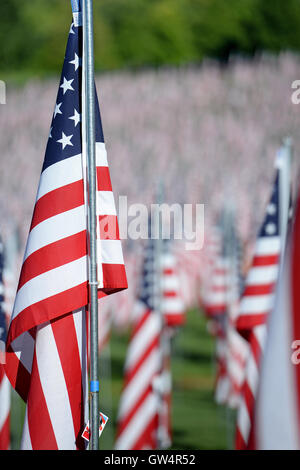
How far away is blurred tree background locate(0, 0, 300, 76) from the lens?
48.7m

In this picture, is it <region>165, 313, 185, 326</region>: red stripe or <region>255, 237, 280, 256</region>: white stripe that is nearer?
<region>255, 237, 280, 256</region>: white stripe

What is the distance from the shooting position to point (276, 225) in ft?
36.3

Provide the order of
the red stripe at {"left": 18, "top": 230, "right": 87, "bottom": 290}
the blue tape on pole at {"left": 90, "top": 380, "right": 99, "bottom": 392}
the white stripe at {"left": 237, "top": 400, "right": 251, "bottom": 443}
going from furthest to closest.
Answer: the white stripe at {"left": 237, "top": 400, "right": 251, "bottom": 443}
the red stripe at {"left": 18, "top": 230, "right": 87, "bottom": 290}
the blue tape on pole at {"left": 90, "top": 380, "right": 99, "bottom": 392}

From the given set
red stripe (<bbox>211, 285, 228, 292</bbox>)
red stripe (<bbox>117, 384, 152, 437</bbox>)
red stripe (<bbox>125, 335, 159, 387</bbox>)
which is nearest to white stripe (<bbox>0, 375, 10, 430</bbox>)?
red stripe (<bbox>117, 384, 152, 437</bbox>)

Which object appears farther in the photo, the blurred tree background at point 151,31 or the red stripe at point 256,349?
the blurred tree background at point 151,31

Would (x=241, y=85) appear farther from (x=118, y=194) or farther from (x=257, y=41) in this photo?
(x=118, y=194)

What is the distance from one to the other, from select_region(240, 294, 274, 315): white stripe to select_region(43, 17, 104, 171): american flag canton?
468 cm

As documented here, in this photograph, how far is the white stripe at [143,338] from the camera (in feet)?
48.6

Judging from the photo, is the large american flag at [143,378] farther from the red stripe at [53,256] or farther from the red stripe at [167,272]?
the red stripe at [53,256]

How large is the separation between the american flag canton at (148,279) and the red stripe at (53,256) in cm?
893

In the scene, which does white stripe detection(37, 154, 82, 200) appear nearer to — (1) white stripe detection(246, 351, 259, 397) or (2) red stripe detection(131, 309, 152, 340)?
(1) white stripe detection(246, 351, 259, 397)

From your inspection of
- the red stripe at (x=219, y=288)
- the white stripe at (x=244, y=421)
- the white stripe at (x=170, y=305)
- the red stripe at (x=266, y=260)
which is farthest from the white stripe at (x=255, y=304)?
the red stripe at (x=219, y=288)

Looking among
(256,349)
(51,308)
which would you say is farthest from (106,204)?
(256,349)

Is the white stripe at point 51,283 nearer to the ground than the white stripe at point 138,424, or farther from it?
farther from it
